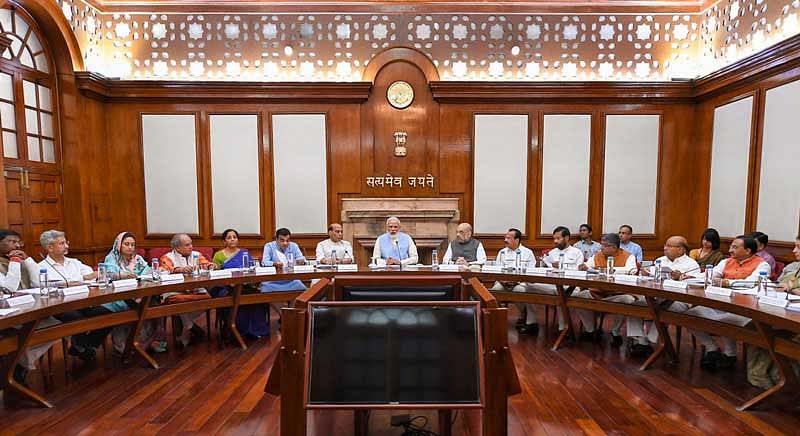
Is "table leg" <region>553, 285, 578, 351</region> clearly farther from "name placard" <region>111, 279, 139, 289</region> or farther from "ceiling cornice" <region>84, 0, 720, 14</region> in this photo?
"ceiling cornice" <region>84, 0, 720, 14</region>

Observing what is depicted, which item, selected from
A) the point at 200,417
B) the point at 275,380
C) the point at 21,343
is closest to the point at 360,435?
the point at 275,380

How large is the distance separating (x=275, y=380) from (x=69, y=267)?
2.82 m

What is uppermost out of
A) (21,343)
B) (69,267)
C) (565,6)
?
(565,6)

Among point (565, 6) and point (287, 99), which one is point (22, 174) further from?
point (565, 6)

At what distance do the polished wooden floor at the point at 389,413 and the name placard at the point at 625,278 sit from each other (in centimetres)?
72

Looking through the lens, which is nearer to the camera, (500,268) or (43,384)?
(43,384)

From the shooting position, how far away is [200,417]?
273 centimetres

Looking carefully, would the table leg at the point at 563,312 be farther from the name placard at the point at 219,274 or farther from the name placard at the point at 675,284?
the name placard at the point at 219,274

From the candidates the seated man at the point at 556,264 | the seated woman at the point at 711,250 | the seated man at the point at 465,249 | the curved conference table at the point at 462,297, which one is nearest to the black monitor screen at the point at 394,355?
the curved conference table at the point at 462,297

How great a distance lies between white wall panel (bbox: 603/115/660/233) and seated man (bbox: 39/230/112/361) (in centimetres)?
614

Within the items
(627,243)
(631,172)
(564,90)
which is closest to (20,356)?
(627,243)

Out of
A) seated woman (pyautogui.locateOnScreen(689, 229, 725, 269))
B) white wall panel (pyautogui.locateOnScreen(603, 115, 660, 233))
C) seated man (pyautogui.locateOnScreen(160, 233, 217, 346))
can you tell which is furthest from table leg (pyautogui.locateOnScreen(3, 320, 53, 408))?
white wall panel (pyautogui.locateOnScreen(603, 115, 660, 233))

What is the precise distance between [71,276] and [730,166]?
23.8 ft

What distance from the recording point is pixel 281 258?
4.91 m
